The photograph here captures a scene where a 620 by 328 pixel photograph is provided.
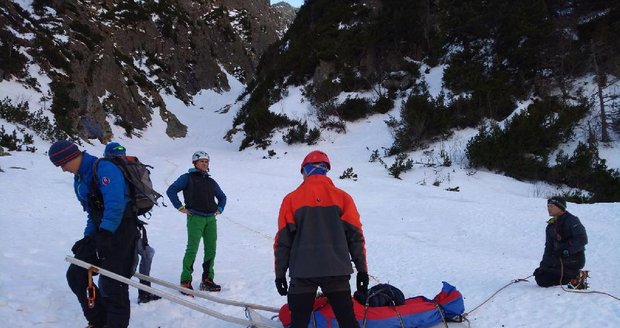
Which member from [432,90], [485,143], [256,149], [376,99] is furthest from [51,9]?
[485,143]

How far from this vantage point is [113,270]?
3348 millimetres

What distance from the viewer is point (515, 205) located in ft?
36.2

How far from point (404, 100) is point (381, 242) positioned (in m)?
14.4

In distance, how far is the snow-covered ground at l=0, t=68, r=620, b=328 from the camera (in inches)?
168

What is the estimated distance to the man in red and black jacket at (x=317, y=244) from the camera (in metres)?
2.94

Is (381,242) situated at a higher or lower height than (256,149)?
lower

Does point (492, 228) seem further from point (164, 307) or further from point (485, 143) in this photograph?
point (164, 307)

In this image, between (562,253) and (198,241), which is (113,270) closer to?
(198,241)

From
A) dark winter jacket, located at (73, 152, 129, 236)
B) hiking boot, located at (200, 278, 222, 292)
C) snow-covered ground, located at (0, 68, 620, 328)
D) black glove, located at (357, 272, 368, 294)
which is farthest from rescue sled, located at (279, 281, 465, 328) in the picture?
dark winter jacket, located at (73, 152, 129, 236)

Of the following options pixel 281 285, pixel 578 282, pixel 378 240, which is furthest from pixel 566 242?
pixel 281 285

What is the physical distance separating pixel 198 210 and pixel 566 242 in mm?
4693

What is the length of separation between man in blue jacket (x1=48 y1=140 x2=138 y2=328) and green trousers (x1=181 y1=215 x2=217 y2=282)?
1.50 metres

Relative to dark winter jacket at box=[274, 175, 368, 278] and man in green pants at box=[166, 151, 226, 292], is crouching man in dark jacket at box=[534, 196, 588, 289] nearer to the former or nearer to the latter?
dark winter jacket at box=[274, 175, 368, 278]

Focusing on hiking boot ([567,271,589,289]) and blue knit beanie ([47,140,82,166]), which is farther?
hiking boot ([567,271,589,289])
